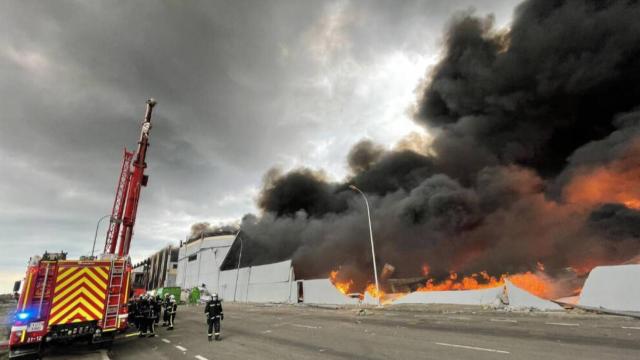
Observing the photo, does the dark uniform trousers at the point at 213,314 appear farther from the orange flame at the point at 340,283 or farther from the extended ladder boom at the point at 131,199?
the orange flame at the point at 340,283

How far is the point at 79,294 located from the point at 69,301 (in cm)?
24

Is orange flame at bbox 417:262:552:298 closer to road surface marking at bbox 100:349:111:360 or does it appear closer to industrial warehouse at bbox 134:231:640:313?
industrial warehouse at bbox 134:231:640:313

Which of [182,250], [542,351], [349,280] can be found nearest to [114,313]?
[542,351]

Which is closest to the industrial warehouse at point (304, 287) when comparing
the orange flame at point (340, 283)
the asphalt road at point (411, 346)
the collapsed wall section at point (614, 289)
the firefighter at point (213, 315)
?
the collapsed wall section at point (614, 289)

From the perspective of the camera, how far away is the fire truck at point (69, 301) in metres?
7.61

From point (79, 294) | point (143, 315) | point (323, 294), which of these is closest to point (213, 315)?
point (143, 315)

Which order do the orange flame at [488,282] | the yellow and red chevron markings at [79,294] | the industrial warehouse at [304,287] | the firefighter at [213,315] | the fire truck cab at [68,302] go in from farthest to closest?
the orange flame at [488,282] < the industrial warehouse at [304,287] < the firefighter at [213,315] < the yellow and red chevron markings at [79,294] < the fire truck cab at [68,302]

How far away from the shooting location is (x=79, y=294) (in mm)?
8398

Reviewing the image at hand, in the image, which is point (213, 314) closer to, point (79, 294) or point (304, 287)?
point (79, 294)

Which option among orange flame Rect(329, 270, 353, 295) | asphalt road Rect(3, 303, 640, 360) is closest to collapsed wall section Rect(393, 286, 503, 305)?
asphalt road Rect(3, 303, 640, 360)

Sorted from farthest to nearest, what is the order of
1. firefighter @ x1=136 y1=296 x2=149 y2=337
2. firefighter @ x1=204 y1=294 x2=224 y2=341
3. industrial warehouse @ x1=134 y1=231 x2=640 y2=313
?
industrial warehouse @ x1=134 y1=231 x2=640 y2=313 < firefighter @ x1=136 y1=296 x2=149 y2=337 < firefighter @ x1=204 y1=294 x2=224 y2=341

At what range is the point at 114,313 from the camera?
8.84 metres

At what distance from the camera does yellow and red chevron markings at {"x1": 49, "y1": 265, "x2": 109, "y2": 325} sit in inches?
318

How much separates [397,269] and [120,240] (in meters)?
33.0
